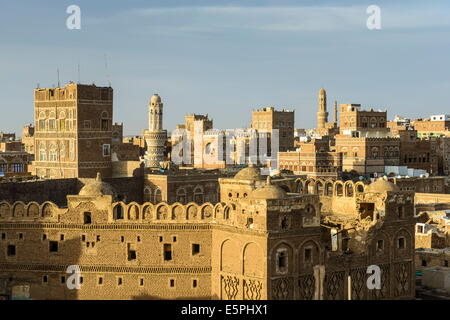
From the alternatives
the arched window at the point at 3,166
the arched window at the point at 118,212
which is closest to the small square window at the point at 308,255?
the arched window at the point at 118,212

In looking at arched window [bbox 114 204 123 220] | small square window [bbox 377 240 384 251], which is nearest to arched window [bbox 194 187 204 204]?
arched window [bbox 114 204 123 220]

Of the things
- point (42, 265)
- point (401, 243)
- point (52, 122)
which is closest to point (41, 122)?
point (52, 122)

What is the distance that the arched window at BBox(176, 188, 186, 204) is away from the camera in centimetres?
6825

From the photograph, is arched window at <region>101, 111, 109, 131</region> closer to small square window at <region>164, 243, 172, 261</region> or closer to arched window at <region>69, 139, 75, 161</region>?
arched window at <region>69, 139, 75, 161</region>

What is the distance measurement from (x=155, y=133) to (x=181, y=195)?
2366 cm

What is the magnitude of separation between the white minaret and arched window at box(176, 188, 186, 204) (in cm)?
2138

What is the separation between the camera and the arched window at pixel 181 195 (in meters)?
68.2

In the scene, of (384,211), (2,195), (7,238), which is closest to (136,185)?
(2,195)

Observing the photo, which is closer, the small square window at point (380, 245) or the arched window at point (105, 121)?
the small square window at point (380, 245)

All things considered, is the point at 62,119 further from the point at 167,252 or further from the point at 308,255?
the point at 308,255

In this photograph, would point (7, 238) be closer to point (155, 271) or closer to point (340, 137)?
point (155, 271)

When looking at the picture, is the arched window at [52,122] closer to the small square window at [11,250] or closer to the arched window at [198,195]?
the arched window at [198,195]

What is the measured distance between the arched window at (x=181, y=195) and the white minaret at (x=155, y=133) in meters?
21.4

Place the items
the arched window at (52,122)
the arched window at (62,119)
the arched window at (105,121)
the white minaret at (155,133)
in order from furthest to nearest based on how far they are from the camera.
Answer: the white minaret at (155,133) < the arched window at (105,121) < the arched window at (52,122) < the arched window at (62,119)
